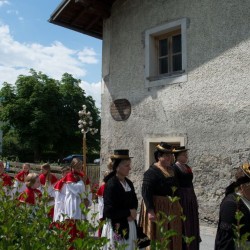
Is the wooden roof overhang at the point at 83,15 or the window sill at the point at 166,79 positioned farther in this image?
the wooden roof overhang at the point at 83,15

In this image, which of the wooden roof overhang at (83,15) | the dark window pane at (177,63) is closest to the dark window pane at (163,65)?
the dark window pane at (177,63)

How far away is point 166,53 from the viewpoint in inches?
341

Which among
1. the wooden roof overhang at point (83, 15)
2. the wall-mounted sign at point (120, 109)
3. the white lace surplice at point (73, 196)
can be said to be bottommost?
the white lace surplice at point (73, 196)

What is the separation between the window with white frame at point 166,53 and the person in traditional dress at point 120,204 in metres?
4.26

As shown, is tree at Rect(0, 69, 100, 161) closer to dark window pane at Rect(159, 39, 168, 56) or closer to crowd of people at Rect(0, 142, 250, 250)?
dark window pane at Rect(159, 39, 168, 56)

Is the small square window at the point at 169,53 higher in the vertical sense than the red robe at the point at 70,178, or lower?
higher

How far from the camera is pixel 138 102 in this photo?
8.73 m

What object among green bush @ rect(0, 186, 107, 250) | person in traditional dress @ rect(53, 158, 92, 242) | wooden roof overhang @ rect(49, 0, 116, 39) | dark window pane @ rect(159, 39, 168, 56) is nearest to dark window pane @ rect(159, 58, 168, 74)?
dark window pane @ rect(159, 39, 168, 56)

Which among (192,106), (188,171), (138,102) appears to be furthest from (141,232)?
(138,102)

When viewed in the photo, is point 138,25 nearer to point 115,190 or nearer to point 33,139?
point 115,190

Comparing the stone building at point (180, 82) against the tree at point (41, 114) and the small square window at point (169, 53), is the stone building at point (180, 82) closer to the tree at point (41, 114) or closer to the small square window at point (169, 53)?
the small square window at point (169, 53)

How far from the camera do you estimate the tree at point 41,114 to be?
28547 mm

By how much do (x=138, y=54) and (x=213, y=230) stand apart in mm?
4401

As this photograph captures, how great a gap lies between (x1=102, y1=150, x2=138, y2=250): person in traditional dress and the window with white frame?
4.26 metres
